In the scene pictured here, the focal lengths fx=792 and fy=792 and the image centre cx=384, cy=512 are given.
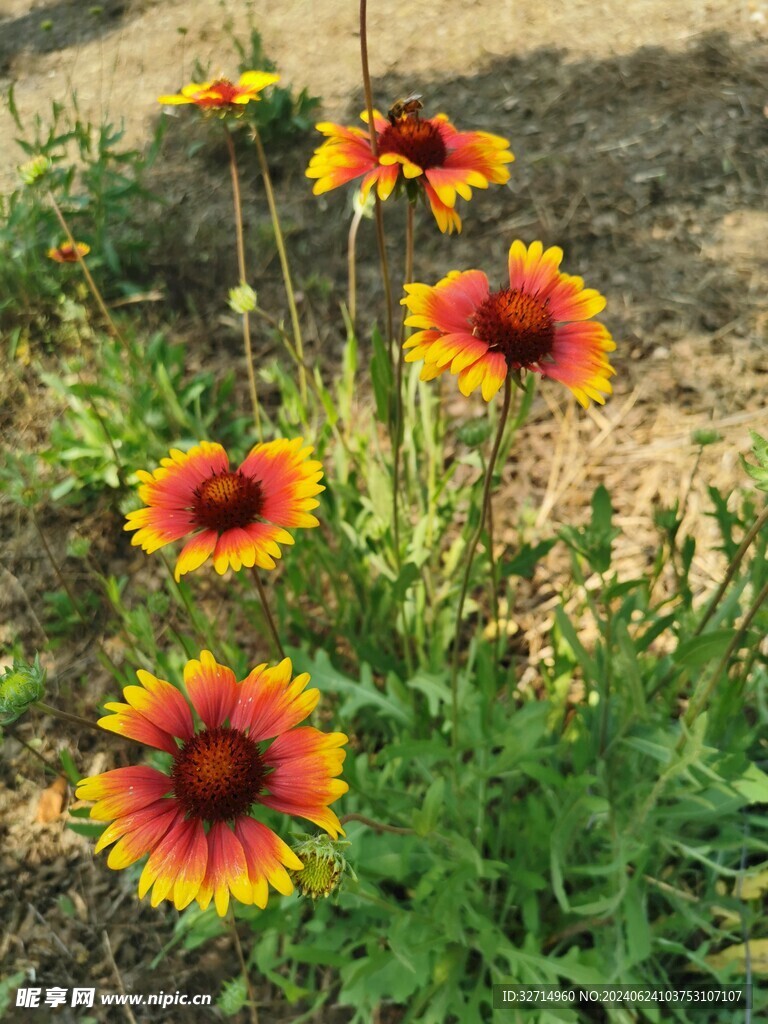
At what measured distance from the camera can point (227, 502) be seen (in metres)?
1.07

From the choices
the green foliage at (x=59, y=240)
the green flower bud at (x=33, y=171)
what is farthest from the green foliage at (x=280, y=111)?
the green flower bud at (x=33, y=171)

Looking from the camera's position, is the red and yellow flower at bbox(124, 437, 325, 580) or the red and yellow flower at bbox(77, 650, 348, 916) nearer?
the red and yellow flower at bbox(77, 650, 348, 916)

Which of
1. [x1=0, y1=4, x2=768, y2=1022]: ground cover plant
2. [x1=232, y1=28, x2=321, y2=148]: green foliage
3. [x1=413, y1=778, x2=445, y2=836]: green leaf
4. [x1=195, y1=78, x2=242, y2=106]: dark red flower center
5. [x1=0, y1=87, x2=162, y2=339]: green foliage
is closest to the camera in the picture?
[x1=0, y1=4, x2=768, y2=1022]: ground cover plant

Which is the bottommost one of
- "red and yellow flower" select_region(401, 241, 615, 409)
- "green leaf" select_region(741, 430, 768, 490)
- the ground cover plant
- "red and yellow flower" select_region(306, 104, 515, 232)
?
→ the ground cover plant

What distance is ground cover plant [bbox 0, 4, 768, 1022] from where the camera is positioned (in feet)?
3.04

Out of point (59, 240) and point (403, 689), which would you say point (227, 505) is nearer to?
point (403, 689)

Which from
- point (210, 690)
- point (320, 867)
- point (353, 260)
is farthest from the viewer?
point (353, 260)

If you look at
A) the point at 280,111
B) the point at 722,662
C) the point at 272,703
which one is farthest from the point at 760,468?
the point at 280,111

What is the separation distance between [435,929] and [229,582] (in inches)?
40.5

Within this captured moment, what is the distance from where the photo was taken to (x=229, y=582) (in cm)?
205

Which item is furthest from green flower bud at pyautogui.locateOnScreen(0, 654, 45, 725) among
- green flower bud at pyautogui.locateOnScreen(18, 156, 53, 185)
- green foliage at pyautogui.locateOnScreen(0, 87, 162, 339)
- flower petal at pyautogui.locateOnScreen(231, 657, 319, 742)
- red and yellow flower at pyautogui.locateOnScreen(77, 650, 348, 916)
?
green foliage at pyautogui.locateOnScreen(0, 87, 162, 339)

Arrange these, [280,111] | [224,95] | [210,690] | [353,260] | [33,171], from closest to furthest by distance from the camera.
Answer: [210,690] < [224,95] < [33,171] < [353,260] < [280,111]

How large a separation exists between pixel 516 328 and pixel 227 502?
443 mm

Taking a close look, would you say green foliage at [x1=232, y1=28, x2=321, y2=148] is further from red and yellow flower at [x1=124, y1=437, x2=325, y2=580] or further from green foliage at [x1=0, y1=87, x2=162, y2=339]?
red and yellow flower at [x1=124, y1=437, x2=325, y2=580]
